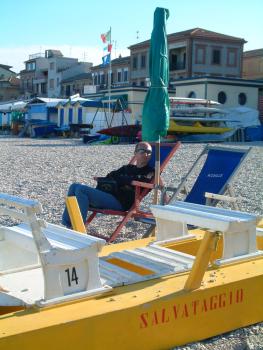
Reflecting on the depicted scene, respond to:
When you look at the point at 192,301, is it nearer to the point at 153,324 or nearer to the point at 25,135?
the point at 153,324

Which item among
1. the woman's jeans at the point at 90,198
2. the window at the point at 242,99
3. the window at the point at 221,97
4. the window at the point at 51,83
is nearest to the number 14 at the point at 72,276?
the woman's jeans at the point at 90,198

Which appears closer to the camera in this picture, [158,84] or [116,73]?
[158,84]

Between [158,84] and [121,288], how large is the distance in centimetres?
312

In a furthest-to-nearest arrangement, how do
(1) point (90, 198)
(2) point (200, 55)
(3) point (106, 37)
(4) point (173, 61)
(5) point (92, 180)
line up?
(4) point (173, 61)
(2) point (200, 55)
(3) point (106, 37)
(5) point (92, 180)
(1) point (90, 198)

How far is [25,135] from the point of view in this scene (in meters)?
32.7

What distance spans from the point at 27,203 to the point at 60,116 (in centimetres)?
3240

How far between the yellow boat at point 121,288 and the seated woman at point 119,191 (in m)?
1.63

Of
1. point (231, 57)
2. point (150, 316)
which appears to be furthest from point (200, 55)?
point (150, 316)

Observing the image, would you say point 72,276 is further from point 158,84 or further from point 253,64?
point 253,64

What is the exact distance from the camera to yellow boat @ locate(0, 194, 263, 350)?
2572mm

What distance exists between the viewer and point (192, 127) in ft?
76.9

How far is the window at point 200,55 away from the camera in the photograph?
5372 centimetres

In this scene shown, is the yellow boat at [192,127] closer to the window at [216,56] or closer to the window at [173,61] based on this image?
the window at [216,56]

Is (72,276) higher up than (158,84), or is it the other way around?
(158,84)
